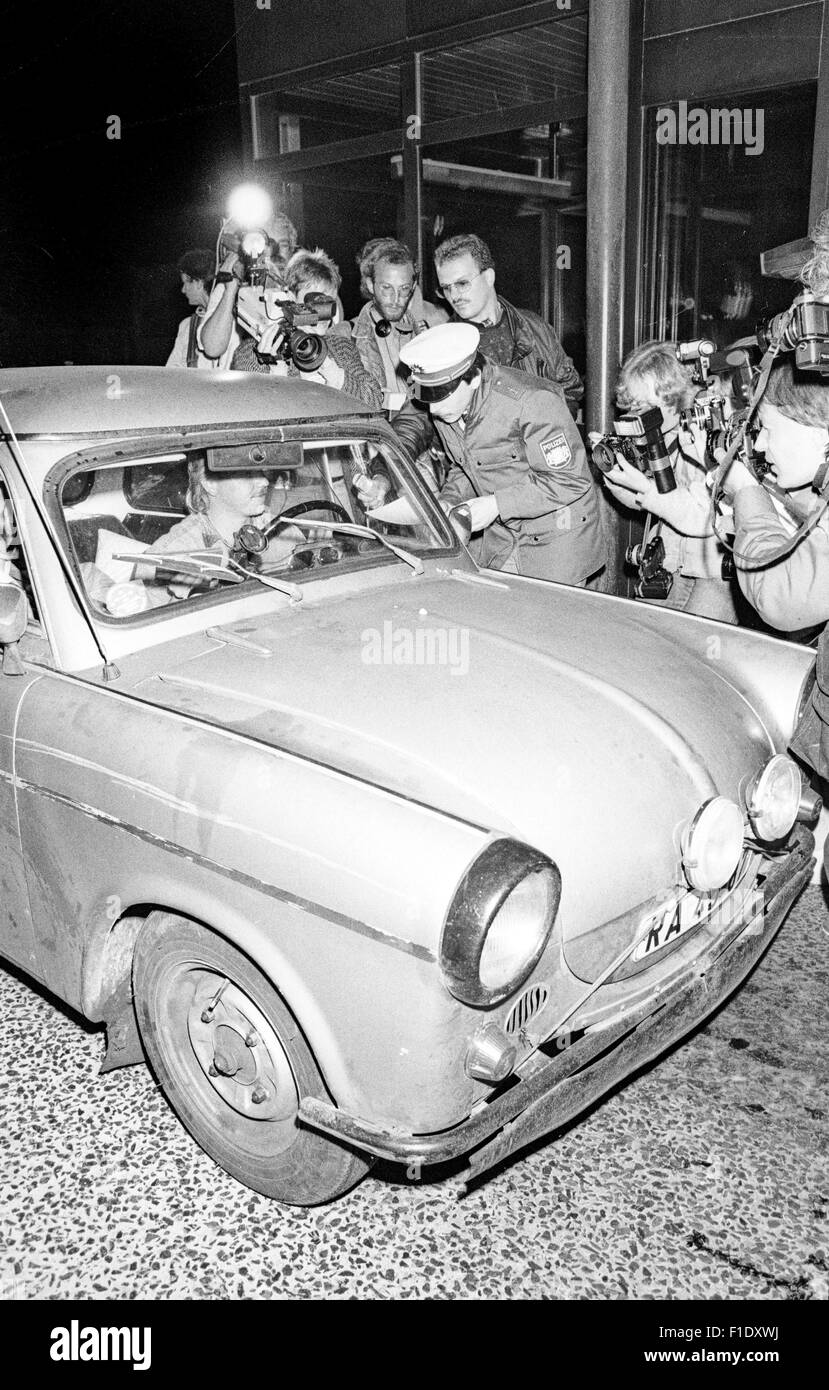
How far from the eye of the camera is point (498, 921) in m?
2.02

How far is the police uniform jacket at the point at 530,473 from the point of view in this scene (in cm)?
418

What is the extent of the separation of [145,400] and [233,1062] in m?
1.86

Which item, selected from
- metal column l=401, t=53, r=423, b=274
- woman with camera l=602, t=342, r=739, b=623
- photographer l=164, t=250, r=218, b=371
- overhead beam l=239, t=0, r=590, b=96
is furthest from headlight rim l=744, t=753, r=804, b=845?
metal column l=401, t=53, r=423, b=274

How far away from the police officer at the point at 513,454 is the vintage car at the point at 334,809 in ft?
2.79

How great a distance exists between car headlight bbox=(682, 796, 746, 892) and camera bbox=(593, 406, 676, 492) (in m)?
1.76

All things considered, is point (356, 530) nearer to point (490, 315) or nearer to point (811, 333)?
point (811, 333)

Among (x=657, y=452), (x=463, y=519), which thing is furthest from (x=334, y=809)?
(x=657, y=452)

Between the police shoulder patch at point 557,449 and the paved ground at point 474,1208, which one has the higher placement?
the police shoulder patch at point 557,449

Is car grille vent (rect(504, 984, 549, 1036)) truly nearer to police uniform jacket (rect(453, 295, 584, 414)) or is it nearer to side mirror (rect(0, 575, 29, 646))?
side mirror (rect(0, 575, 29, 646))

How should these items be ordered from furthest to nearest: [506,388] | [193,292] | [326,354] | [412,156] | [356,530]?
[412,156], [193,292], [326,354], [506,388], [356,530]

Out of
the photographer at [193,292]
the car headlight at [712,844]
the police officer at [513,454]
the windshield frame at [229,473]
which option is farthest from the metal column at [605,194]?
the car headlight at [712,844]

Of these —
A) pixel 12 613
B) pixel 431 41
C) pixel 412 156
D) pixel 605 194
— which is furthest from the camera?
pixel 412 156

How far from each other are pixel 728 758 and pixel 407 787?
3.02 feet

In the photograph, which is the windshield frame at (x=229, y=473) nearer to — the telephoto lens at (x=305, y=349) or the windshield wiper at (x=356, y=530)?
the windshield wiper at (x=356, y=530)
